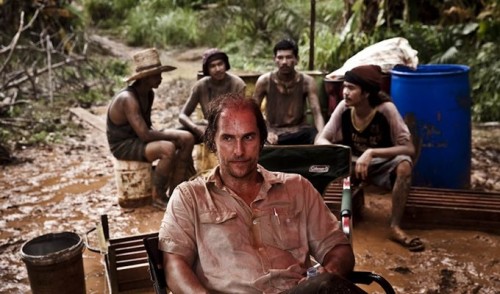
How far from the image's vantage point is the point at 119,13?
66.8ft

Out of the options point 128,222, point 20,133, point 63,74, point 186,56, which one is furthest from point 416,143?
point 186,56

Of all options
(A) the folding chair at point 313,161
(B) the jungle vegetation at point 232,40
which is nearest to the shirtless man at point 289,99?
(A) the folding chair at point 313,161

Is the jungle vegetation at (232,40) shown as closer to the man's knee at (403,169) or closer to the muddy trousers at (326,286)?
the man's knee at (403,169)

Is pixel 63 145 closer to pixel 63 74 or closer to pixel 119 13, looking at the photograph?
pixel 63 74

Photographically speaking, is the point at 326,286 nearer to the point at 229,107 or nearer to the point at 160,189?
the point at 229,107

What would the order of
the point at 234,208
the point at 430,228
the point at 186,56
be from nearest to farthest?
the point at 234,208, the point at 430,228, the point at 186,56

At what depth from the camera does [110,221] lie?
5012 millimetres

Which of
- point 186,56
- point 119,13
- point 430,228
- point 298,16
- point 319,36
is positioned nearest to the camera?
point 430,228

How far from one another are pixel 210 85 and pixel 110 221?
5.32 feet

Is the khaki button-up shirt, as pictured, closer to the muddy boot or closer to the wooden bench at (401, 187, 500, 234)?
the wooden bench at (401, 187, 500, 234)

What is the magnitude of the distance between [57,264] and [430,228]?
2.88 m

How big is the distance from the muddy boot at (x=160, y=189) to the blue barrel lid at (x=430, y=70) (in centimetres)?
230

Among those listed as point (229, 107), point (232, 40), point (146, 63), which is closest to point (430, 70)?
point (146, 63)

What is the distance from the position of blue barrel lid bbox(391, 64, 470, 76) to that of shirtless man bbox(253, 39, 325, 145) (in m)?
0.80
